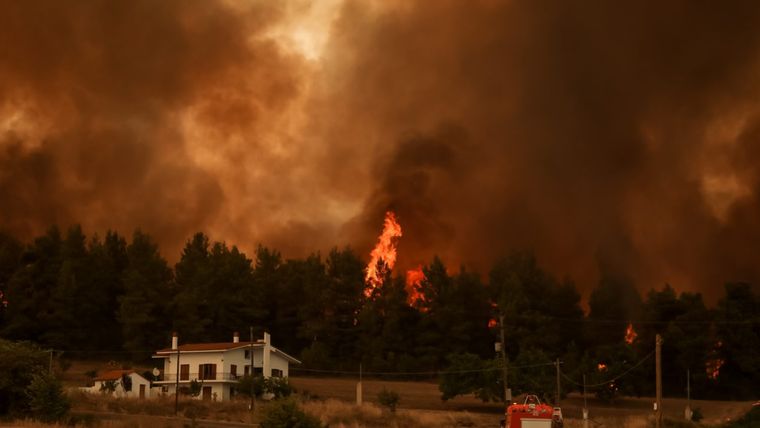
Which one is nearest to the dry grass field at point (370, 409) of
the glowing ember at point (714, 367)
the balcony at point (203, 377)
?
the glowing ember at point (714, 367)

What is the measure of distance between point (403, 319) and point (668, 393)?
112ft

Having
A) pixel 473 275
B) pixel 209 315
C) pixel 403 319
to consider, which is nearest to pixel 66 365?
pixel 209 315

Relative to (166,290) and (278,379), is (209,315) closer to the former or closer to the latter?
(166,290)

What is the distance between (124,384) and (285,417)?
5677 centimetres

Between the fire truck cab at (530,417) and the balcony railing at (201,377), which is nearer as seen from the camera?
the fire truck cab at (530,417)

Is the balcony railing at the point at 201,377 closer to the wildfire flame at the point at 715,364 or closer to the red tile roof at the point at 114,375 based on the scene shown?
the red tile roof at the point at 114,375

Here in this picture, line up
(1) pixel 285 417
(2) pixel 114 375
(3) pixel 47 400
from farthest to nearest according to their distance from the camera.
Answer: (2) pixel 114 375, (3) pixel 47 400, (1) pixel 285 417

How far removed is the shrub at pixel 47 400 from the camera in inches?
1615

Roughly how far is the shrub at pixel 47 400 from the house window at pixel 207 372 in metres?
38.7

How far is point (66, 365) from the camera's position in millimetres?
86312

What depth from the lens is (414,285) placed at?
4355 inches

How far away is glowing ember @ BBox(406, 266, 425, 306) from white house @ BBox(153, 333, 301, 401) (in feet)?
89.9

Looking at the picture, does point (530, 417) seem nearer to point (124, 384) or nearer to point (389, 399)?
point (389, 399)

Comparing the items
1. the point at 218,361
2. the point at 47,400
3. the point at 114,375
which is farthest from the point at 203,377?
the point at 47,400
